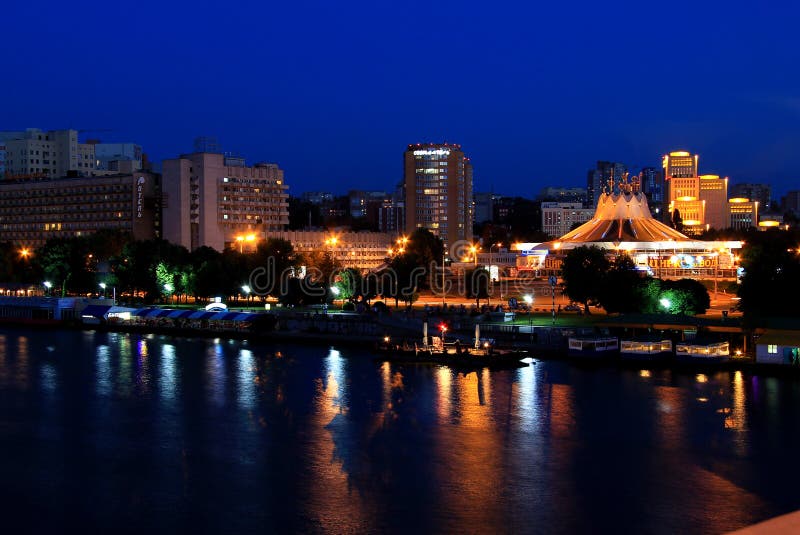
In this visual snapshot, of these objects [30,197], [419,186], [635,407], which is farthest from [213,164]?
[635,407]

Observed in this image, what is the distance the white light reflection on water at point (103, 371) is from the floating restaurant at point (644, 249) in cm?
3356

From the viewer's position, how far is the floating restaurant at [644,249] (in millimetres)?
65000

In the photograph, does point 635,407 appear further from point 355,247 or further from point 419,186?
point 419,186

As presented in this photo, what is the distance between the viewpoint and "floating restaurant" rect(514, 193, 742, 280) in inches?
2559

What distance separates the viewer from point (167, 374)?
104 feet

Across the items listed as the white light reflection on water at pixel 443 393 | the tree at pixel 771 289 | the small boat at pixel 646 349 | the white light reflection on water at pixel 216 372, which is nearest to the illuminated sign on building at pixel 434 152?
the white light reflection on water at pixel 216 372

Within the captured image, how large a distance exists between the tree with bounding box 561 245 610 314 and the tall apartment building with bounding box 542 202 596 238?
9630 centimetres

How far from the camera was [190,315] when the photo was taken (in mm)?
45906

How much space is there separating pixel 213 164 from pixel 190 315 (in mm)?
31923

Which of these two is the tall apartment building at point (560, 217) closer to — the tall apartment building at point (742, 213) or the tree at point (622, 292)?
the tall apartment building at point (742, 213)

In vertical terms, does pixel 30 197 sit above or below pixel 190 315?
above

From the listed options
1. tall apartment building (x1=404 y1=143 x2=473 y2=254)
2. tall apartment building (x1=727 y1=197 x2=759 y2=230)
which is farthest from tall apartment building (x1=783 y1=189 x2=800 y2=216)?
tall apartment building (x1=404 y1=143 x2=473 y2=254)

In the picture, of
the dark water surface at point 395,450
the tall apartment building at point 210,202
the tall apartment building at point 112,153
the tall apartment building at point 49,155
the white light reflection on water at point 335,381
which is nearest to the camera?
the dark water surface at point 395,450

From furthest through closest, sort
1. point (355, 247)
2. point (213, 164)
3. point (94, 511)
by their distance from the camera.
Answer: point (355, 247)
point (213, 164)
point (94, 511)
